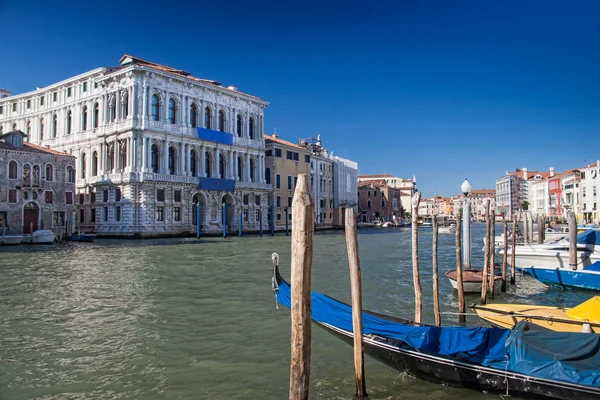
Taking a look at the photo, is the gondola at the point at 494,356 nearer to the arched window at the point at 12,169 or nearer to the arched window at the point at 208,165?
the arched window at the point at 12,169

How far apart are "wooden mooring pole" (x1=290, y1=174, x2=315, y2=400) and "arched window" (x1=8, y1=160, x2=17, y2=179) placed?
2217cm

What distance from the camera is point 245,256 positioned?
1589 cm

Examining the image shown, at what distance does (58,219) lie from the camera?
77.0 ft

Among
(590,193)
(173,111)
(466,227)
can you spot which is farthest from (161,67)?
(590,193)

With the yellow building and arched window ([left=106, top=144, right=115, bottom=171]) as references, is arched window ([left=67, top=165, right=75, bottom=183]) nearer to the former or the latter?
arched window ([left=106, top=144, right=115, bottom=171])

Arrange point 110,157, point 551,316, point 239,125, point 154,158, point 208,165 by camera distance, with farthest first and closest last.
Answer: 1. point 239,125
2. point 208,165
3. point 110,157
4. point 154,158
5. point 551,316

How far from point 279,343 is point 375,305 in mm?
2677

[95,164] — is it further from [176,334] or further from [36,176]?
[176,334]

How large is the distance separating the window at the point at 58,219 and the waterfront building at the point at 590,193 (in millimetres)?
38270

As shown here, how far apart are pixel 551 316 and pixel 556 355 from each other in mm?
1365

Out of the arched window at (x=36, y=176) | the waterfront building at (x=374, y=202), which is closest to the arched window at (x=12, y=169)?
the arched window at (x=36, y=176)

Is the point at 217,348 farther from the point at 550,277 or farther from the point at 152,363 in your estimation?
the point at 550,277

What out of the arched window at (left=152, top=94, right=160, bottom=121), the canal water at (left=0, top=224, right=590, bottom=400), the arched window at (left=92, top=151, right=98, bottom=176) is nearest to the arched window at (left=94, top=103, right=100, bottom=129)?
the arched window at (left=92, top=151, right=98, bottom=176)

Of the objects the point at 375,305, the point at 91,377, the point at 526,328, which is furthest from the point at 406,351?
the point at 375,305
